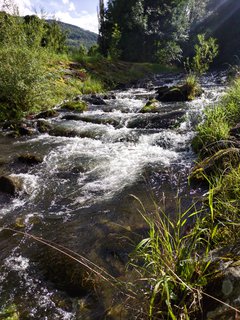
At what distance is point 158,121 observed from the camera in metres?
9.21

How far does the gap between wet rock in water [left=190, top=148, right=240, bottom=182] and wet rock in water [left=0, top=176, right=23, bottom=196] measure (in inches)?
114

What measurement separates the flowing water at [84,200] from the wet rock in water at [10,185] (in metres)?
0.15

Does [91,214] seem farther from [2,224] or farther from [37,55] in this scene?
[37,55]

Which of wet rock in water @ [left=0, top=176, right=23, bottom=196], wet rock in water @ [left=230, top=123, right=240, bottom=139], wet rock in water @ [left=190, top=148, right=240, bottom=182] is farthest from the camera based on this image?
wet rock in water @ [left=230, top=123, right=240, bottom=139]

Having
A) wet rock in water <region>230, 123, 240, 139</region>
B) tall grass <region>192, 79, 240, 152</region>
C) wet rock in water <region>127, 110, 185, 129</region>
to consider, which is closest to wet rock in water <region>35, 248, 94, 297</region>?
tall grass <region>192, 79, 240, 152</region>

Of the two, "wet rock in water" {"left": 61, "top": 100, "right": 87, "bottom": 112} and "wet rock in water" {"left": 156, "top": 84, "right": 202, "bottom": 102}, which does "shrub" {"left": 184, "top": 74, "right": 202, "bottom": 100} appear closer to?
"wet rock in water" {"left": 156, "top": 84, "right": 202, "bottom": 102}

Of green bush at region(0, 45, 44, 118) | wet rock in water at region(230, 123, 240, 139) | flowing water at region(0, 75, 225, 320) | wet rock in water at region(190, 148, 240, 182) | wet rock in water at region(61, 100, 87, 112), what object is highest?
green bush at region(0, 45, 44, 118)

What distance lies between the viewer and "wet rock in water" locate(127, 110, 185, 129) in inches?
353

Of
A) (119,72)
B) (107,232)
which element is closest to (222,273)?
(107,232)

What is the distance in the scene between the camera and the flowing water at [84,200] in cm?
293

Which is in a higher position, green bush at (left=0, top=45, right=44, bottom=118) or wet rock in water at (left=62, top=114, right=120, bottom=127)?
green bush at (left=0, top=45, right=44, bottom=118)

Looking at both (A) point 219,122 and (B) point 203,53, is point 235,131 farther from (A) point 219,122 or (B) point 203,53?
(B) point 203,53

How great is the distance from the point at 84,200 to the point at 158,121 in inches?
196

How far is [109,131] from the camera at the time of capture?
8805 mm
